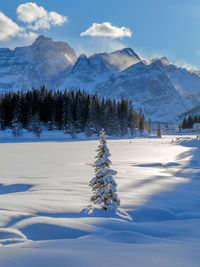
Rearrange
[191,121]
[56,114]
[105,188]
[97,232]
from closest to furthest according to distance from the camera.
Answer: [97,232]
[105,188]
[56,114]
[191,121]

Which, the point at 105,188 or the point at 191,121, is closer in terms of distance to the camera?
the point at 105,188

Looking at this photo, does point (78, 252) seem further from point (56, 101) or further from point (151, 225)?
point (56, 101)

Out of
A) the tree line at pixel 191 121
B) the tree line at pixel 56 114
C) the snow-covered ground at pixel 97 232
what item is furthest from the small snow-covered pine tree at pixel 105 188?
the tree line at pixel 191 121

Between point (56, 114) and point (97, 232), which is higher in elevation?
point (56, 114)

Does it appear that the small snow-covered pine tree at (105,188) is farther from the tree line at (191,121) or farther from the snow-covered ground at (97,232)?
the tree line at (191,121)

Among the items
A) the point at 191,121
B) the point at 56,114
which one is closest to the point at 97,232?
the point at 56,114

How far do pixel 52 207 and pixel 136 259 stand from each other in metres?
3.51

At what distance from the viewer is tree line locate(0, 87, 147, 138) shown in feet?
218

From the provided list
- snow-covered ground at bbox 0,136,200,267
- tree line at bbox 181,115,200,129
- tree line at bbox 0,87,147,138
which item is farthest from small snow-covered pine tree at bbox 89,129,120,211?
tree line at bbox 181,115,200,129

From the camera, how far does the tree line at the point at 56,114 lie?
218ft

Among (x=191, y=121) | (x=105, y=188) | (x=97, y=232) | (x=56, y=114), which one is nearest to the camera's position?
(x=97, y=232)

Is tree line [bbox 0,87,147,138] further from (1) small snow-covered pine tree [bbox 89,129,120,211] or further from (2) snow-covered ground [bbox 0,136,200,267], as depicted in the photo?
(1) small snow-covered pine tree [bbox 89,129,120,211]

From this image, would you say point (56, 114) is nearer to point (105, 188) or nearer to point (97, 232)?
point (105, 188)

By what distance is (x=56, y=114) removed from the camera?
75.2 m
